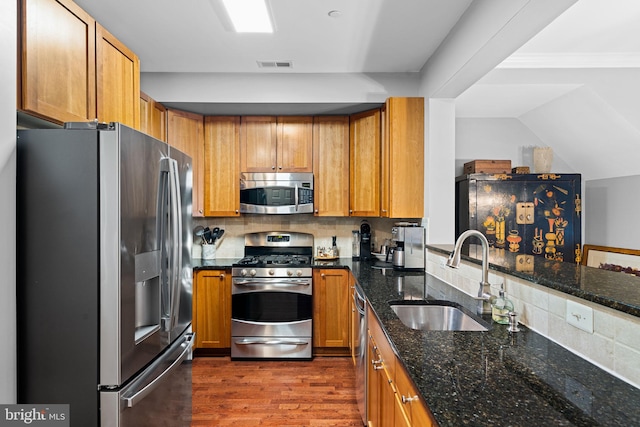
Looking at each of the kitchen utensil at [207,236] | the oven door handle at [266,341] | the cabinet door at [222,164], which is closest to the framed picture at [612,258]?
the oven door handle at [266,341]

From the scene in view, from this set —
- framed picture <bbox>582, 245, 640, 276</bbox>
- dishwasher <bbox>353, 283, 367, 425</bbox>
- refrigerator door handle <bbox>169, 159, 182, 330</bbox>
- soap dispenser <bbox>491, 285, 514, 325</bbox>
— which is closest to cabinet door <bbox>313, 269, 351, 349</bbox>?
dishwasher <bbox>353, 283, 367, 425</bbox>

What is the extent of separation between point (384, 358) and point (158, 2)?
2.33 m

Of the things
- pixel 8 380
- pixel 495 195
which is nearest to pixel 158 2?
pixel 8 380

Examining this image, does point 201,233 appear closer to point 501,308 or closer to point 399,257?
point 399,257

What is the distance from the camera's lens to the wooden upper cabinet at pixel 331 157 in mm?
3859

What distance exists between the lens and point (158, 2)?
2.26 meters

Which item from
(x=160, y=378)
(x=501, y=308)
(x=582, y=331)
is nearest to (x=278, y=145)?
(x=160, y=378)

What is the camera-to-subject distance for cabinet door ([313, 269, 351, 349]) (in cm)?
361

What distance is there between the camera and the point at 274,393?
9.55 feet

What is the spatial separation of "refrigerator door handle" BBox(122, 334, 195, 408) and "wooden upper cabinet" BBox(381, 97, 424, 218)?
6.34 ft

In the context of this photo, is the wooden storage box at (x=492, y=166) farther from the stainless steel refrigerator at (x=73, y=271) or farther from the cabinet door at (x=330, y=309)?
the stainless steel refrigerator at (x=73, y=271)

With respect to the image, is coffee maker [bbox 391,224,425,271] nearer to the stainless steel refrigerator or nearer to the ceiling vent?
the ceiling vent

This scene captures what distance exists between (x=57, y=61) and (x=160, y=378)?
1.51 metres

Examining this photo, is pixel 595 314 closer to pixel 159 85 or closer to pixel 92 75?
pixel 92 75
